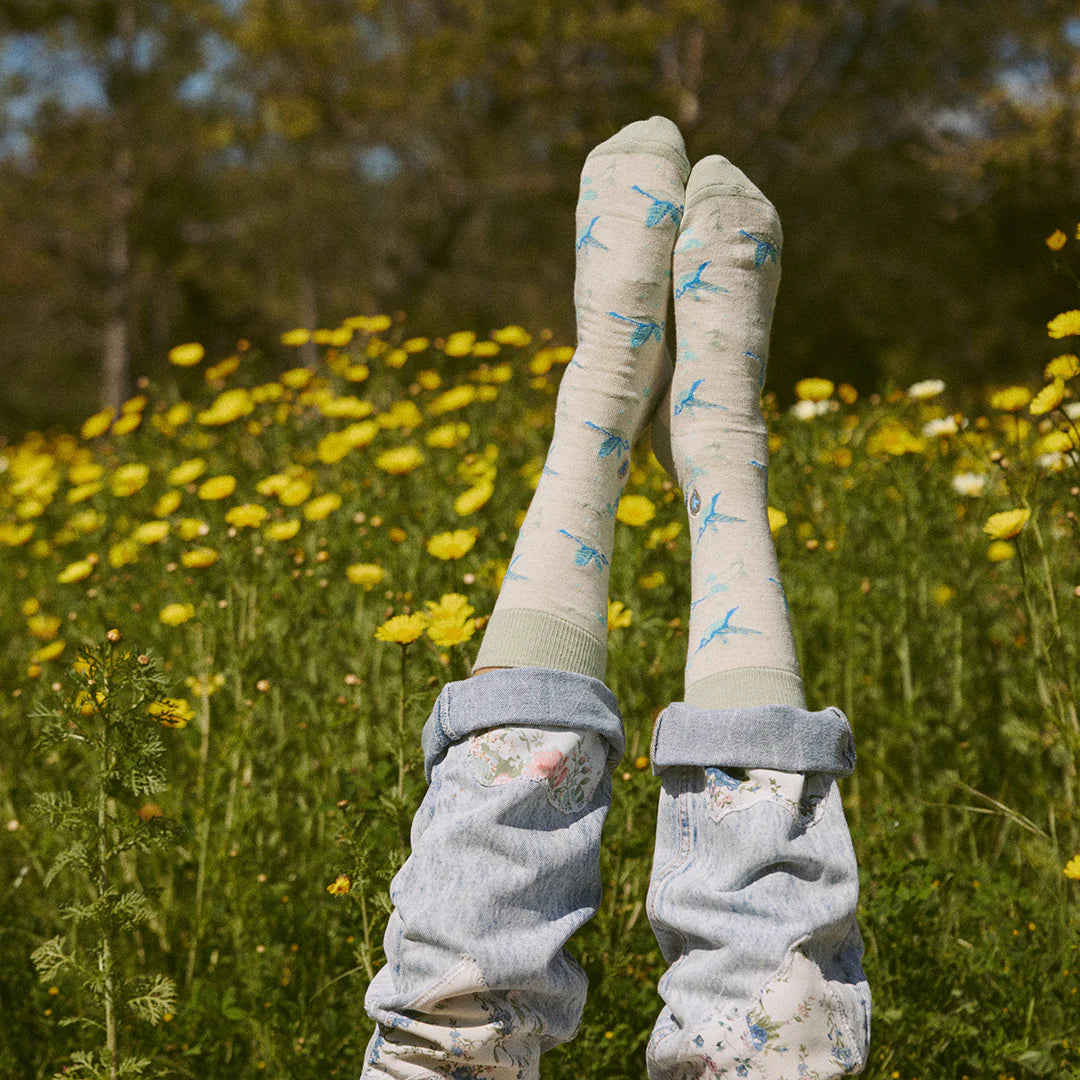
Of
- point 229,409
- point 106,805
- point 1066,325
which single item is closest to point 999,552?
point 1066,325

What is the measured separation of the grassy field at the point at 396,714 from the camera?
138 cm

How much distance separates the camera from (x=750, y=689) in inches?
47.4

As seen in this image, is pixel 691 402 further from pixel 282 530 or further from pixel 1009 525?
pixel 282 530

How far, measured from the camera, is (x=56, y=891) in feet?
5.78

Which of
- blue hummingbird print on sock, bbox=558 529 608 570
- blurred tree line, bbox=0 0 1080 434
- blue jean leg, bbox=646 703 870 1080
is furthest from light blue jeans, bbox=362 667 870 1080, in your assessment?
blurred tree line, bbox=0 0 1080 434

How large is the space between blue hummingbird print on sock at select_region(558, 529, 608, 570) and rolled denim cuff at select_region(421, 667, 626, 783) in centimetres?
20

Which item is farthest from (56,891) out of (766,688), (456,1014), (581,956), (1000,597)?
(1000,597)

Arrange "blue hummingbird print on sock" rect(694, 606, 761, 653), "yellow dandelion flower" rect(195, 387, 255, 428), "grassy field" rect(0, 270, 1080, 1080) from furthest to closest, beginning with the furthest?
"yellow dandelion flower" rect(195, 387, 255, 428), "grassy field" rect(0, 270, 1080, 1080), "blue hummingbird print on sock" rect(694, 606, 761, 653)

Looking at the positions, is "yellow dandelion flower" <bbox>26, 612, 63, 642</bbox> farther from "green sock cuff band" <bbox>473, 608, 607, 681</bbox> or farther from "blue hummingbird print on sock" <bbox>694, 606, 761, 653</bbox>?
"blue hummingbird print on sock" <bbox>694, 606, 761, 653</bbox>

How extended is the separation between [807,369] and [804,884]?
10.8 metres

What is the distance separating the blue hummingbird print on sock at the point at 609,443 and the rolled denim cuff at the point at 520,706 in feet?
1.40

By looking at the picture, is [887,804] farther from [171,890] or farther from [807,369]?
[807,369]

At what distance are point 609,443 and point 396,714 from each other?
66cm

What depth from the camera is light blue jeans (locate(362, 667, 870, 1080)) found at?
1.05 meters
